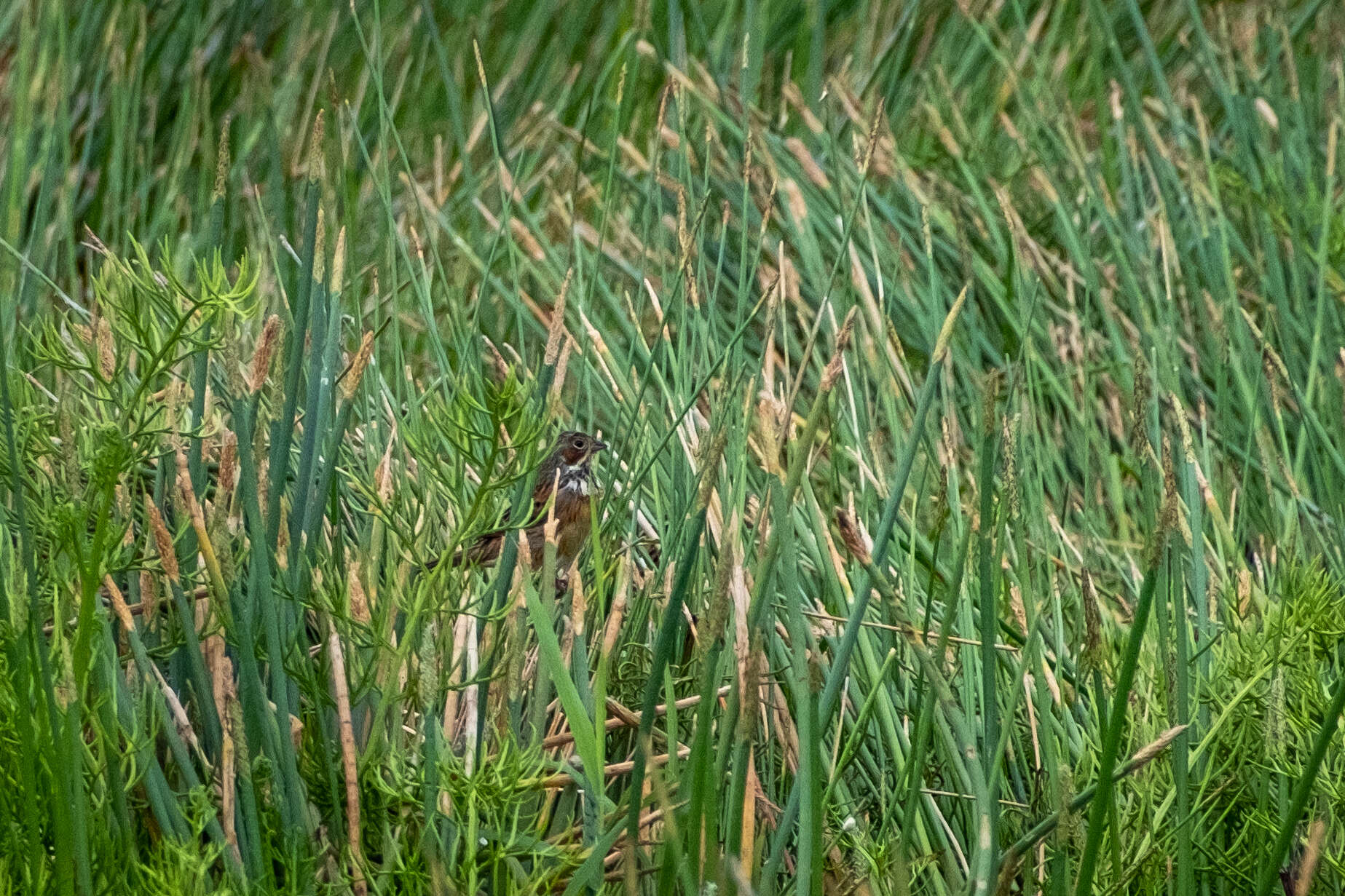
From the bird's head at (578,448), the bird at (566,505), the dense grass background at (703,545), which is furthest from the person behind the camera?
the bird's head at (578,448)

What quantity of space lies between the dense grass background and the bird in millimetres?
65

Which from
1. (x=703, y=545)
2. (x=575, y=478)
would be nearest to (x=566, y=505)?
(x=575, y=478)

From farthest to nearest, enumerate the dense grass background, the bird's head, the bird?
the bird's head < the bird < the dense grass background

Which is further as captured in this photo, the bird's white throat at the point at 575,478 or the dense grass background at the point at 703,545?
the bird's white throat at the point at 575,478

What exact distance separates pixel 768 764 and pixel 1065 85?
280 centimetres

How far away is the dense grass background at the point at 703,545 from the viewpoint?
1.37 metres

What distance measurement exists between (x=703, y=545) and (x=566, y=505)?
20.8 inches

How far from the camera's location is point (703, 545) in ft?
6.35

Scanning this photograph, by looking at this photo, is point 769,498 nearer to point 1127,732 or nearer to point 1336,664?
point 1127,732

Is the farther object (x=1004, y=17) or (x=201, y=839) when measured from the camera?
(x=1004, y=17)

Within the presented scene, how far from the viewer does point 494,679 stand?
58.1 inches

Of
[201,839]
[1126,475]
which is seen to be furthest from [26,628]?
[1126,475]

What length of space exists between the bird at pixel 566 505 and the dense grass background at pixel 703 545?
0.07m

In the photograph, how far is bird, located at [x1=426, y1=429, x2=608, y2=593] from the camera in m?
2.05
